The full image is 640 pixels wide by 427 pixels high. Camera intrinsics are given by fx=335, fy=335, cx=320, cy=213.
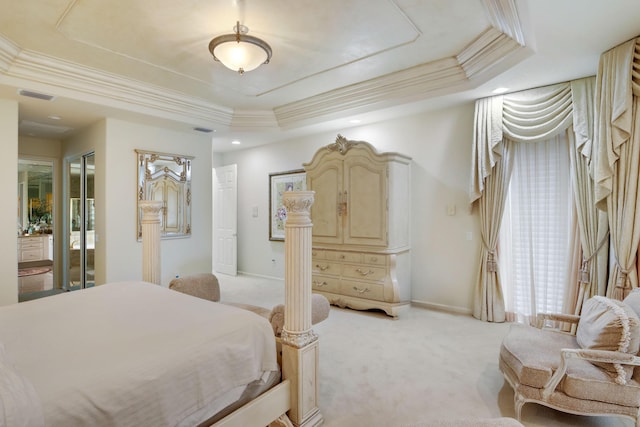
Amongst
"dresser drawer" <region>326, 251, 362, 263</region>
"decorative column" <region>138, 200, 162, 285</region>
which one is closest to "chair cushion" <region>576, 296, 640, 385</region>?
"dresser drawer" <region>326, 251, 362, 263</region>

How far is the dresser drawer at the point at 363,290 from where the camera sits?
3901 mm

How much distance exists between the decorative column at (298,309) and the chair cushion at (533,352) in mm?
1274

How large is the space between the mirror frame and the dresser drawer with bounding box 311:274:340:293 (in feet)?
6.61

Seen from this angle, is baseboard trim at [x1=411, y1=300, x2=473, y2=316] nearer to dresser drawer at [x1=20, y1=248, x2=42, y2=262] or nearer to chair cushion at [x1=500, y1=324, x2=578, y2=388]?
chair cushion at [x1=500, y1=324, x2=578, y2=388]

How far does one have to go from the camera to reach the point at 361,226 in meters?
4.09

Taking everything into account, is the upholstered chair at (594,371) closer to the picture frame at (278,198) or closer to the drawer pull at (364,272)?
the drawer pull at (364,272)

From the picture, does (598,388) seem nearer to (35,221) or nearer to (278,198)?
(278,198)

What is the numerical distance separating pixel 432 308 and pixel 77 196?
20.7 feet

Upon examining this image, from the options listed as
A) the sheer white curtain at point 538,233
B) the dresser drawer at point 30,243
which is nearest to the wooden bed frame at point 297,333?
the sheer white curtain at point 538,233

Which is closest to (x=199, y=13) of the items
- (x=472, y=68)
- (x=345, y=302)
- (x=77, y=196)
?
(x=472, y=68)

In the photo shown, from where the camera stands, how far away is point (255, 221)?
6195mm

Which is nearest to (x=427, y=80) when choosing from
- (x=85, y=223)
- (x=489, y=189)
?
(x=489, y=189)

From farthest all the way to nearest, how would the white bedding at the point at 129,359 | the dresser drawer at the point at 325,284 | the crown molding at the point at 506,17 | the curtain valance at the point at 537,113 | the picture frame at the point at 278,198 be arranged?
the picture frame at the point at 278,198, the dresser drawer at the point at 325,284, the curtain valance at the point at 537,113, the crown molding at the point at 506,17, the white bedding at the point at 129,359

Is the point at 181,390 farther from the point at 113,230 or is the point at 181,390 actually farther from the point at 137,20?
the point at 113,230
